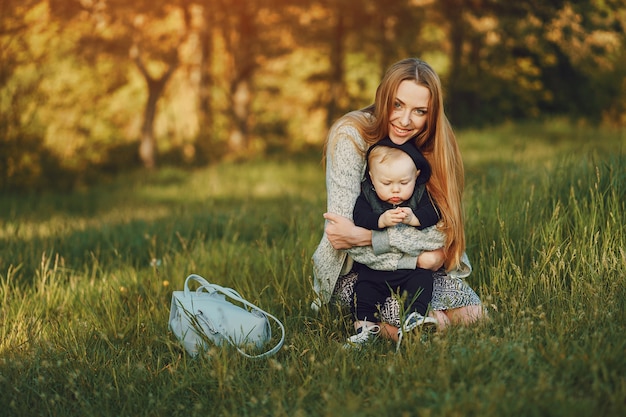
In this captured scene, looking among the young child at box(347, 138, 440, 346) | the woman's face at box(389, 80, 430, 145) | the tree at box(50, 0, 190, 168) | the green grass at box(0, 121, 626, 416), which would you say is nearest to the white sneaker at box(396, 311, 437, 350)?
the young child at box(347, 138, 440, 346)

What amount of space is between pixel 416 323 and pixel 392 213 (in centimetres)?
57

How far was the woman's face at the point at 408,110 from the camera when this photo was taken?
3705 mm

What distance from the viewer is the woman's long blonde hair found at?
3.71m

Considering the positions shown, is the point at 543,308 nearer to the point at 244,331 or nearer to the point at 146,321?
the point at 244,331

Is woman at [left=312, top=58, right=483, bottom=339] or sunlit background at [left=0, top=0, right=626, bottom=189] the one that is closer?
woman at [left=312, top=58, right=483, bottom=339]

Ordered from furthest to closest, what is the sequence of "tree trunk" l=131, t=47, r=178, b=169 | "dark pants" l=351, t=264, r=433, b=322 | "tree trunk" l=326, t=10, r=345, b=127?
"tree trunk" l=326, t=10, r=345, b=127 < "tree trunk" l=131, t=47, r=178, b=169 < "dark pants" l=351, t=264, r=433, b=322

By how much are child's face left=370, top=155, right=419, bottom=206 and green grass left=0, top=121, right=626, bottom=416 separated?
2.37 ft

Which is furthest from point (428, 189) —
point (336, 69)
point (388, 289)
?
point (336, 69)

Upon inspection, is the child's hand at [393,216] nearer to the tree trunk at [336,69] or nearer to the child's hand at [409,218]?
the child's hand at [409,218]

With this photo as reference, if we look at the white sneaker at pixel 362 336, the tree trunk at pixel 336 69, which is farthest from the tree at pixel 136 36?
the white sneaker at pixel 362 336

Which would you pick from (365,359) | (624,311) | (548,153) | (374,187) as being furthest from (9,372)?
(548,153)

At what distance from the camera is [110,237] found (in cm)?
636

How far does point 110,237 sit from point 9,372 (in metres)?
3.04

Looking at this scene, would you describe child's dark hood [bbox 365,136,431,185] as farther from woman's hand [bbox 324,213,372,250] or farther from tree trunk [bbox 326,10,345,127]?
tree trunk [bbox 326,10,345,127]
